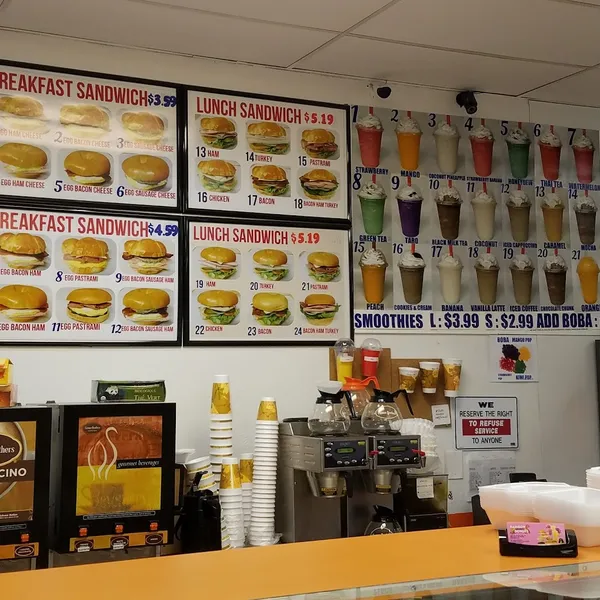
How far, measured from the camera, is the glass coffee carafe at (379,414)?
3998 millimetres

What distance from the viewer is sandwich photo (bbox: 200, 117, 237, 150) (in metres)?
4.32

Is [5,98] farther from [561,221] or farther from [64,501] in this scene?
[561,221]

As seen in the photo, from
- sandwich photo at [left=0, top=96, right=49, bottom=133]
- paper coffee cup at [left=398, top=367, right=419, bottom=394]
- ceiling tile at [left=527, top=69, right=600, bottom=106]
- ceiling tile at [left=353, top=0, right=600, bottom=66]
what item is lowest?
paper coffee cup at [left=398, top=367, right=419, bottom=394]

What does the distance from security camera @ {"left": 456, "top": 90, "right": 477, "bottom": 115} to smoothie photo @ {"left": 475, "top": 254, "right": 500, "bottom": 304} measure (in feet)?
2.77

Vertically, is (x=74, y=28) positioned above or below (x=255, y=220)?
above

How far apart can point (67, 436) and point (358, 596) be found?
5.84 ft

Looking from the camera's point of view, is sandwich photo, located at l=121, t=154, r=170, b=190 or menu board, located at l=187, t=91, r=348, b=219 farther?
menu board, located at l=187, t=91, r=348, b=219

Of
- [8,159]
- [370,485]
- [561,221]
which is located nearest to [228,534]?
[370,485]

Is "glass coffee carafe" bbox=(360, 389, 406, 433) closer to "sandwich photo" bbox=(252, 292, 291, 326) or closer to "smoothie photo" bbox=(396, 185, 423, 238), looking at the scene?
"sandwich photo" bbox=(252, 292, 291, 326)

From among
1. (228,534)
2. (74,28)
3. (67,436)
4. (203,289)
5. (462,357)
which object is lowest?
(228,534)

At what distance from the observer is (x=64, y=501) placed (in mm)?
3166

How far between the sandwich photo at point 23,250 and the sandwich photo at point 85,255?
11 cm

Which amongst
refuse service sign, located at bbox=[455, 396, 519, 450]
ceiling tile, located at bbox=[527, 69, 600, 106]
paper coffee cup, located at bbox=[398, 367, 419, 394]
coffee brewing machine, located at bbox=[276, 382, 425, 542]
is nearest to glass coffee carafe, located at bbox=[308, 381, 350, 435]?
coffee brewing machine, located at bbox=[276, 382, 425, 542]

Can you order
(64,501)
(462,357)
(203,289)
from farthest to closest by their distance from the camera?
(462,357), (203,289), (64,501)
